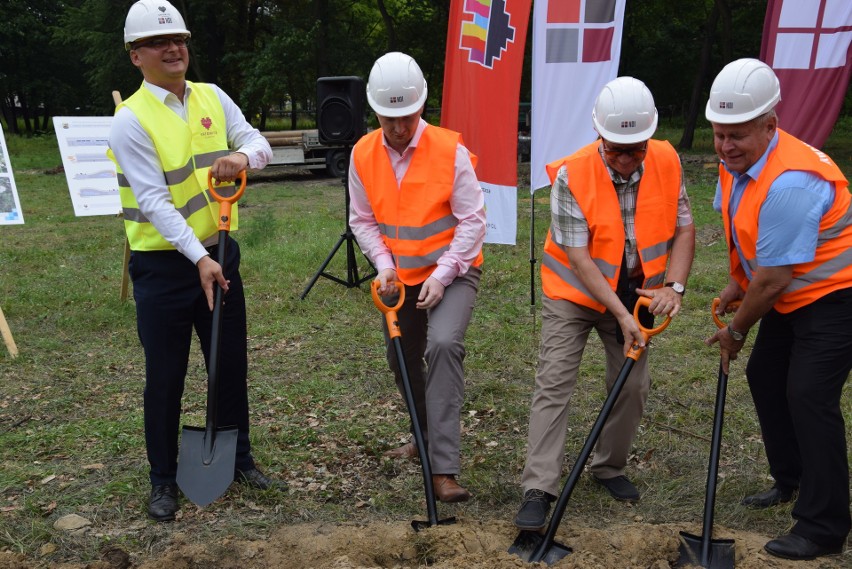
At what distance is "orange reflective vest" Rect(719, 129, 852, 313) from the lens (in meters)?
2.91

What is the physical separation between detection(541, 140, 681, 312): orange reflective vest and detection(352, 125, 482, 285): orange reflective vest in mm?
571

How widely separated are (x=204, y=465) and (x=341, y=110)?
197 inches

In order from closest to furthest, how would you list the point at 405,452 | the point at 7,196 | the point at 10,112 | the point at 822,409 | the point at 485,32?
the point at 822,409 → the point at 405,452 → the point at 485,32 → the point at 7,196 → the point at 10,112

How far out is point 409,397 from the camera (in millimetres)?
3449

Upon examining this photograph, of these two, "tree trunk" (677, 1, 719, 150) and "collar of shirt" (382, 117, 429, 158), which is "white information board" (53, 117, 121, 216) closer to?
"collar of shirt" (382, 117, 429, 158)

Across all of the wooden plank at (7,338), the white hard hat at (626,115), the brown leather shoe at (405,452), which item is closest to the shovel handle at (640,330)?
the white hard hat at (626,115)

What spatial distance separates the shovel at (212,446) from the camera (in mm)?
3396

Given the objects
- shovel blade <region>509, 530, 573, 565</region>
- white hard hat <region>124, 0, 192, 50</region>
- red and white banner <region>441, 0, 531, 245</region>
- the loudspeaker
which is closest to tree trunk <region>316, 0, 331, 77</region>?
the loudspeaker

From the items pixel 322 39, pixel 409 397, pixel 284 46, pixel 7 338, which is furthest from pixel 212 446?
pixel 322 39

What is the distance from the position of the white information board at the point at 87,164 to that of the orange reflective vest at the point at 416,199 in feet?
18.1

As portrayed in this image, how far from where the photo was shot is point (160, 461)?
365 centimetres

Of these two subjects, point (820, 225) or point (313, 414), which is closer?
point (820, 225)

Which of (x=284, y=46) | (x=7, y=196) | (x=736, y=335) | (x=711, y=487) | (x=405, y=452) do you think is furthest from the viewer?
(x=284, y=46)

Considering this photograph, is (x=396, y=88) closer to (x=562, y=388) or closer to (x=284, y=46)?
(x=562, y=388)
